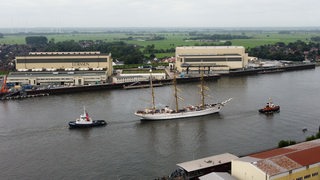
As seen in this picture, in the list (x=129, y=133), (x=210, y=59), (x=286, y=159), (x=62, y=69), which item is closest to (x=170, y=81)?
(x=210, y=59)

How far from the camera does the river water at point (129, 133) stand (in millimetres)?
10812

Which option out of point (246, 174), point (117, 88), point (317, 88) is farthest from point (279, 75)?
point (246, 174)

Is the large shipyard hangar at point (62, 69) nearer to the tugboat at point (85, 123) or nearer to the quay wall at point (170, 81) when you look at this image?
the quay wall at point (170, 81)

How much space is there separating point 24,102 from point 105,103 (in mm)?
4271

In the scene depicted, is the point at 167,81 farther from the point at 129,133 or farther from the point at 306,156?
the point at 306,156

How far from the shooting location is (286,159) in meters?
8.90

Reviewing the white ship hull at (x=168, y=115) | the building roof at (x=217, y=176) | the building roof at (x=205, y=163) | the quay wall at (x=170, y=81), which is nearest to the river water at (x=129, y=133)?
the white ship hull at (x=168, y=115)

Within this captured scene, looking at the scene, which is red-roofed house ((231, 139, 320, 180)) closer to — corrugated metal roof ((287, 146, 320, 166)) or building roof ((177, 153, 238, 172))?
corrugated metal roof ((287, 146, 320, 166))

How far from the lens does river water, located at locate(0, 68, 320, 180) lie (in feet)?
35.5

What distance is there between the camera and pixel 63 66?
26984 millimetres

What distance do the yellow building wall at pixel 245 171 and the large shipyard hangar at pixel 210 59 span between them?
18363 millimetres

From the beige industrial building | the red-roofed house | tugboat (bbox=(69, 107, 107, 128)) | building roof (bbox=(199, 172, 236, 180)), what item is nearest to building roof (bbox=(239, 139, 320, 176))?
the red-roofed house

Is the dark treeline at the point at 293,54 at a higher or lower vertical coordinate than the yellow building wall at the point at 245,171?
higher

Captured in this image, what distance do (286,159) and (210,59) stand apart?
20.6m
